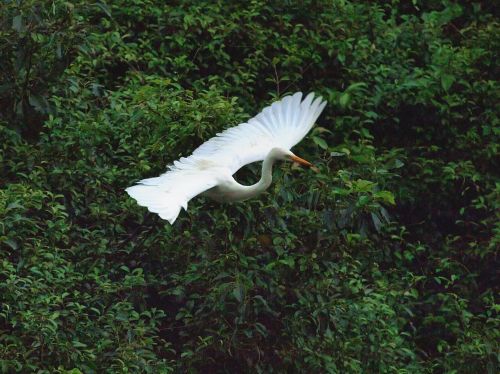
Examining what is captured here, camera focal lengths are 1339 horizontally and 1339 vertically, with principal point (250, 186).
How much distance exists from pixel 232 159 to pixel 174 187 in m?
0.72

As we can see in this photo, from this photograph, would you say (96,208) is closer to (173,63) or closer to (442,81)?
(173,63)

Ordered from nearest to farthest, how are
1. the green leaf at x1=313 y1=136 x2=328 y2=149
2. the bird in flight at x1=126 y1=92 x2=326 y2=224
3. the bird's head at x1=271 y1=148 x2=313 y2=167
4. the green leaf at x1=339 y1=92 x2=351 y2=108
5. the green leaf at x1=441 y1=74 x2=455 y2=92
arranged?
the bird in flight at x1=126 y1=92 x2=326 y2=224 → the bird's head at x1=271 y1=148 x2=313 y2=167 → the green leaf at x1=313 y1=136 x2=328 y2=149 → the green leaf at x1=339 y1=92 x2=351 y2=108 → the green leaf at x1=441 y1=74 x2=455 y2=92

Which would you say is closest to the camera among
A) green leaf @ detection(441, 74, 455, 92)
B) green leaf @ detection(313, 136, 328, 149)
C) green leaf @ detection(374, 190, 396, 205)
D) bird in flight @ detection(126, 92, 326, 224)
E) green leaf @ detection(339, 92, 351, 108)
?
bird in flight @ detection(126, 92, 326, 224)

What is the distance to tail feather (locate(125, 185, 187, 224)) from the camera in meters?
5.57

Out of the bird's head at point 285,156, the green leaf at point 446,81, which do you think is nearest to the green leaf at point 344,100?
the green leaf at point 446,81

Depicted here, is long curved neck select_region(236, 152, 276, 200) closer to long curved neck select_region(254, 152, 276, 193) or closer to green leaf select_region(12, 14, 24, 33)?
long curved neck select_region(254, 152, 276, 193)

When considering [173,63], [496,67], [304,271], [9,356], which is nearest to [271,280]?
[304,271]

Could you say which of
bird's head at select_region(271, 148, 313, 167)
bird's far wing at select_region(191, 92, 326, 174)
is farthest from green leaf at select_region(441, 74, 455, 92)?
bird's head at select_region(271, 148, 313, 167)

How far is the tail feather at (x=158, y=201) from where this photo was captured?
557cm

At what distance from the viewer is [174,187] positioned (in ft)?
19.6

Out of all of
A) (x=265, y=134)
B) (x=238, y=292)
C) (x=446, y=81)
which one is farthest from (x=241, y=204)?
(x=446, y=81)

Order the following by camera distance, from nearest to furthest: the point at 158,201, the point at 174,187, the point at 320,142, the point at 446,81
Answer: the point at 158,201, the point at 174,187, the point at 320,142, the point at 446,81

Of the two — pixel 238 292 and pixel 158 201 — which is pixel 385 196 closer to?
pixel 238 292

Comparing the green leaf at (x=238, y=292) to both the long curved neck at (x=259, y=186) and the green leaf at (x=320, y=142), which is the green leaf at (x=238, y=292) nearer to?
the long curved neck at (x=259, y=186)
